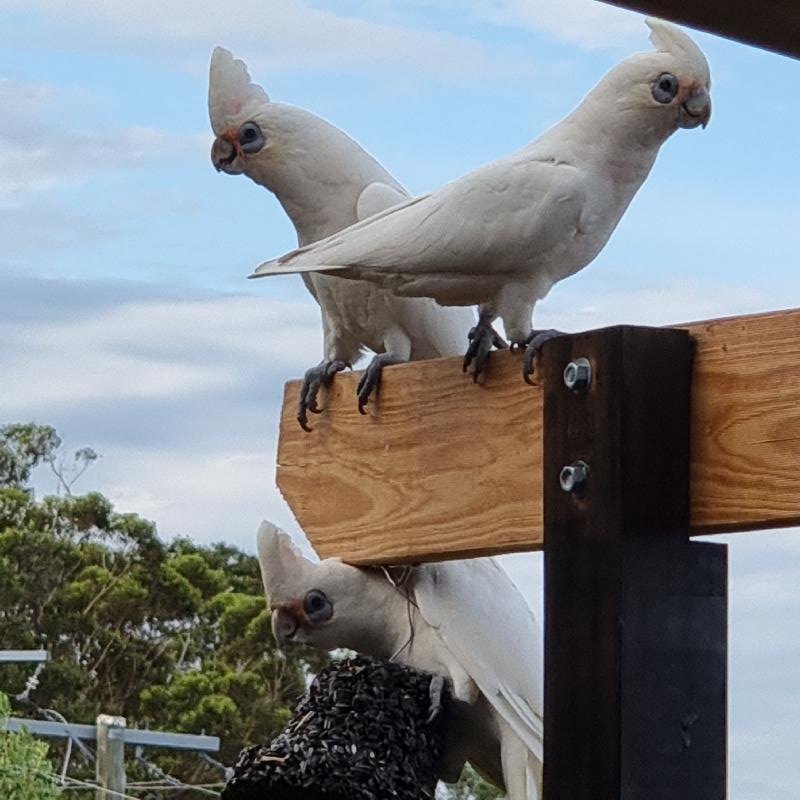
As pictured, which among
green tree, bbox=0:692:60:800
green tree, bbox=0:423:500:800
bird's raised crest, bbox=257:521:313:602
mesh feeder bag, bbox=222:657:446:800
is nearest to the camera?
mesh feeder bag, bbox=222:657:446:800

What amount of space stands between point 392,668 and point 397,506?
0.61 ft

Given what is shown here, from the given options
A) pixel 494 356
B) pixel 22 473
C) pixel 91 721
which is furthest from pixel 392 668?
pixel 22 473

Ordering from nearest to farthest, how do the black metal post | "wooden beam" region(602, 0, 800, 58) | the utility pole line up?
"wooden beam" region(602, 0, 800, 58), the black metal post, the utility pole

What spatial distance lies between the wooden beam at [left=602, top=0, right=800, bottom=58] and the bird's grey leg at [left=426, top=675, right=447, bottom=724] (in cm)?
63

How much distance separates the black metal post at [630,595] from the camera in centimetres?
81

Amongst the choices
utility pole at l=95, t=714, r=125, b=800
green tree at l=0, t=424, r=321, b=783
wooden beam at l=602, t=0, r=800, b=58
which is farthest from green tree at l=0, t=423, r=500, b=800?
wooden beam at l=602, t=0, r=800, b=58

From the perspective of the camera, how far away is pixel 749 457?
2.72 ft

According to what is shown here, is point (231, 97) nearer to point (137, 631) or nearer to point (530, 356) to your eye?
point (530, 356)

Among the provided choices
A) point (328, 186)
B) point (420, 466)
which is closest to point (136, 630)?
point (328, 186)

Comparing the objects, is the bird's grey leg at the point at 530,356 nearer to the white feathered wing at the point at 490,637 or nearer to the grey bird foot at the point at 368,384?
the grey bird foot at the point at 368,384

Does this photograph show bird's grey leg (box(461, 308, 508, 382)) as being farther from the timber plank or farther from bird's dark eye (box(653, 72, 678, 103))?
bird's dark eye (box(653, 72, 678, 103))

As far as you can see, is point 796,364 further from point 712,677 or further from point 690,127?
point 690,127

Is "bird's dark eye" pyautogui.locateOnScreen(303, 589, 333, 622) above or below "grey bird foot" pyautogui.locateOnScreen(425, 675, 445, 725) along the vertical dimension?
above

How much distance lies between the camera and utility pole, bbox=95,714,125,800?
515 cm
